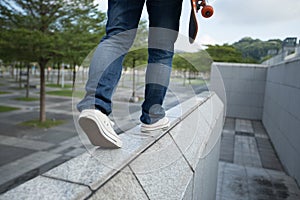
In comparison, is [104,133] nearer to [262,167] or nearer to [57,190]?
[57,190]

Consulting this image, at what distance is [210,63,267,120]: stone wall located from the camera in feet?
46.9

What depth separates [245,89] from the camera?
14.5 m

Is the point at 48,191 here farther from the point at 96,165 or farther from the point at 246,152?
the point at 246,152

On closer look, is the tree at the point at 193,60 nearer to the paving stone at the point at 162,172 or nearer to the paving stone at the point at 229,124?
the paving stone at the point at 162,172

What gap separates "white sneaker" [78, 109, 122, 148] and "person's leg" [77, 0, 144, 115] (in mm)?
67

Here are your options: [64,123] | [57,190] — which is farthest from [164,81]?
[64,123]

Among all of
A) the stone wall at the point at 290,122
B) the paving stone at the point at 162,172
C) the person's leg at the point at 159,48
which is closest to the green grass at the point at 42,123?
the stone wall at the point at 290,122

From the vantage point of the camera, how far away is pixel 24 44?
9.74 m

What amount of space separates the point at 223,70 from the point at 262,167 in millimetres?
8352

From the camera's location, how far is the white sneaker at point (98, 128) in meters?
1.38

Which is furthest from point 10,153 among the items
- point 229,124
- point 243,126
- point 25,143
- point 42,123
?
point 243,126

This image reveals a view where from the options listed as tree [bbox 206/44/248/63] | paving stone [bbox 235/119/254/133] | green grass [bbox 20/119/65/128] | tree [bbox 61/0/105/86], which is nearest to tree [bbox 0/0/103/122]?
tree [bbox 61/0/105/86]

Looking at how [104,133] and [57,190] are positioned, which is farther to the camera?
[104,133]

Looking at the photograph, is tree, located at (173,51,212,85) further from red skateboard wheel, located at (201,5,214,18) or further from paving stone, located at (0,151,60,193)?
paving stone, located at (0,151,60,193)
